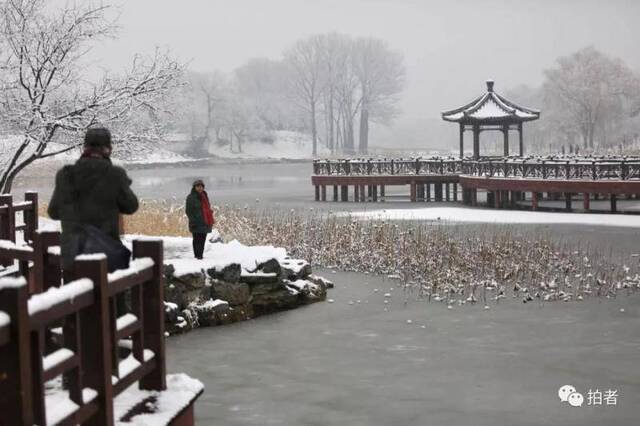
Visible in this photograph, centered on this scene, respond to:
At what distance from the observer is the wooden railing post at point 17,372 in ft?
15.9

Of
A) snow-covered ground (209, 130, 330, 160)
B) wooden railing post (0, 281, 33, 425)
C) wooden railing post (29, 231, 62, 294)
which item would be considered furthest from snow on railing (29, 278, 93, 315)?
snow-covered ground (209, 130, 330, 160)

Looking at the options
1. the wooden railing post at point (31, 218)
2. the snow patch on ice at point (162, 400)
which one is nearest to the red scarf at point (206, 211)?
the wooden railing post at point (31, 218)

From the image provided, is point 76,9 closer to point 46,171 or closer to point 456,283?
point 456,283

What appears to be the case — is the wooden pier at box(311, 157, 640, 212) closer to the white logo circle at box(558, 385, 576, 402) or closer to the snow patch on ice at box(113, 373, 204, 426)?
the white logo circle at box(558, 385, 576, 402)

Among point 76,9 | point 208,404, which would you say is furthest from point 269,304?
point 76,9

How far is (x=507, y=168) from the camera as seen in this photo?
4078 centimetres

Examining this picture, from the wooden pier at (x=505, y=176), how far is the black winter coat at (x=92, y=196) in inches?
1183

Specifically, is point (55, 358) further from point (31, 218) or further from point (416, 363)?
point (31, 218)

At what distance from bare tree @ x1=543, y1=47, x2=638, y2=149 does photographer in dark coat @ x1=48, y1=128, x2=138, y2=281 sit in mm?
74590

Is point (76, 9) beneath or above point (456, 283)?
above

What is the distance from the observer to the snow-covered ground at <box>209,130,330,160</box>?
4530 inches

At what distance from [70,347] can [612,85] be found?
87.5m

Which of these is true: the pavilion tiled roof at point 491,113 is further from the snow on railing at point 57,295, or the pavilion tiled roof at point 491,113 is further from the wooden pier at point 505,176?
the snow on railing at point 57,295

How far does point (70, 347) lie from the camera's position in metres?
6.18
